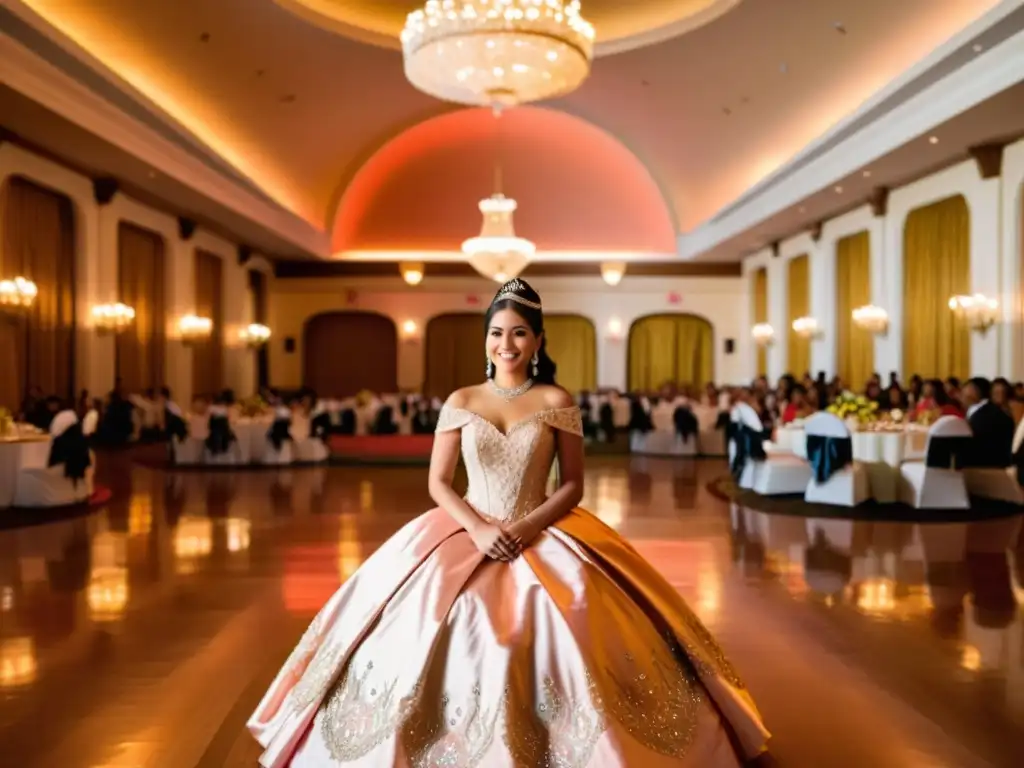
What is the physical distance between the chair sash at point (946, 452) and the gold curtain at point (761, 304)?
11.8 m

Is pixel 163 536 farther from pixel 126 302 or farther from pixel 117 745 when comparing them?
pixel 126 302

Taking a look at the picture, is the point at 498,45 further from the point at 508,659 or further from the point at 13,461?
the point at 508,659

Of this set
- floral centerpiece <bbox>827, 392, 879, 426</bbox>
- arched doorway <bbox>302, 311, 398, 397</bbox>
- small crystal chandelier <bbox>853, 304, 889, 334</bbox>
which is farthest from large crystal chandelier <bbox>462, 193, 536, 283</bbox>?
arched doorway <bbox>302, 311, 398, 397</bbox>

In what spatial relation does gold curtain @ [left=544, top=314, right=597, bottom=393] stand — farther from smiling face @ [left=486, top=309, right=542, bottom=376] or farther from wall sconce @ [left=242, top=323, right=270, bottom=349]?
smiling face @ [left=486, top=309, right=542, bottom=376]

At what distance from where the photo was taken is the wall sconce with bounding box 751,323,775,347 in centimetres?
1905

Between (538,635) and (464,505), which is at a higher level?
(464,505)

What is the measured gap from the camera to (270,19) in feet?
37.4

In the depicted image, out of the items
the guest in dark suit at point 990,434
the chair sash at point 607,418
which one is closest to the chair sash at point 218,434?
the chair sash at point 607,418

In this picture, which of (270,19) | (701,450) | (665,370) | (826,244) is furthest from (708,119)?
(665,370)

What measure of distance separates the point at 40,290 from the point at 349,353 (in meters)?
11.1

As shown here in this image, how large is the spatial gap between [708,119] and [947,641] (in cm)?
1179

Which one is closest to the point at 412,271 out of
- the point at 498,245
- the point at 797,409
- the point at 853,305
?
the point at 498,245

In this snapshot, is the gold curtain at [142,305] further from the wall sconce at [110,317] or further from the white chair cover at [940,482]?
the white chair cover at [940,482]

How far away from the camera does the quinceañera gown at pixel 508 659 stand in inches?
97.3
